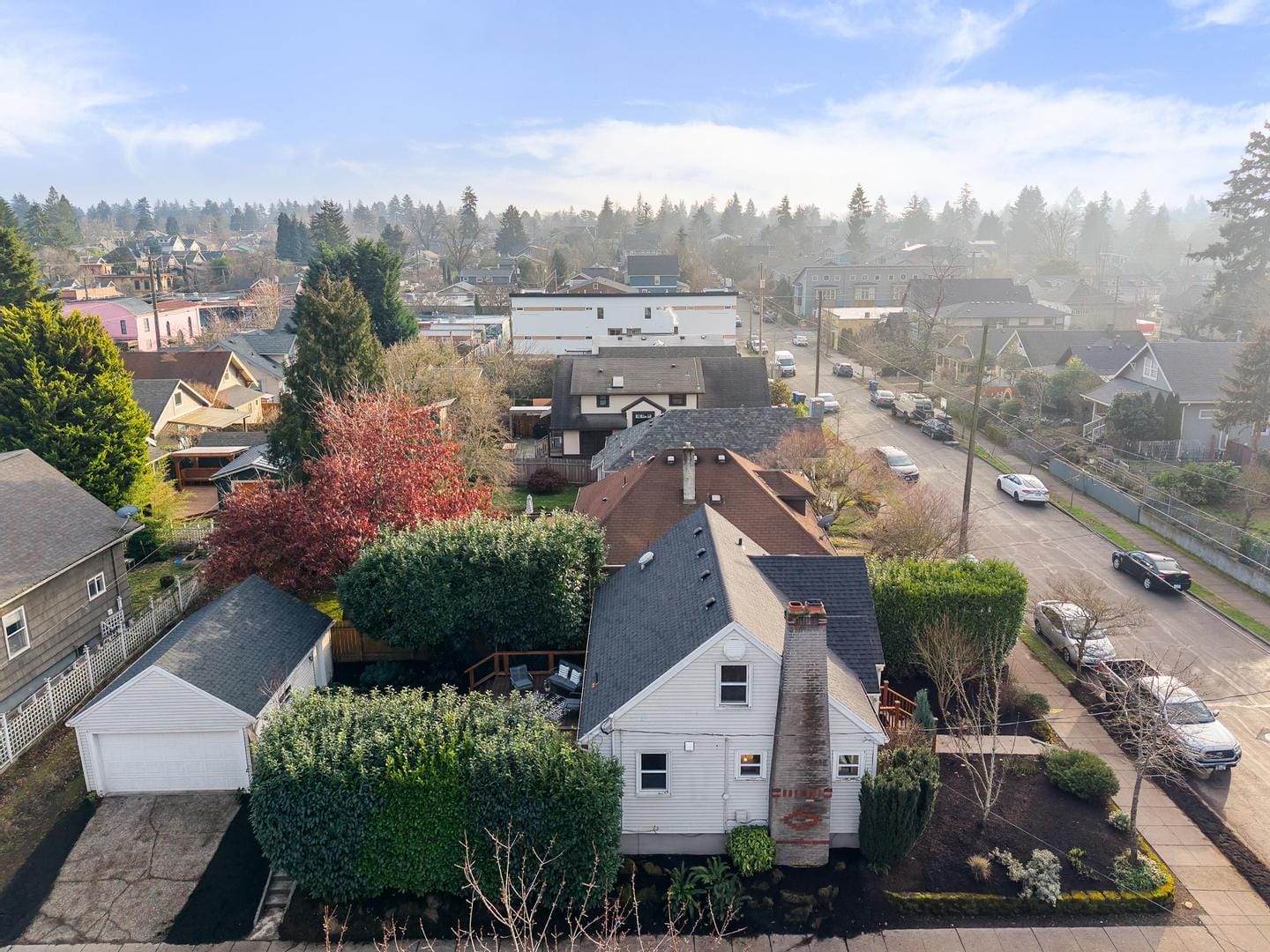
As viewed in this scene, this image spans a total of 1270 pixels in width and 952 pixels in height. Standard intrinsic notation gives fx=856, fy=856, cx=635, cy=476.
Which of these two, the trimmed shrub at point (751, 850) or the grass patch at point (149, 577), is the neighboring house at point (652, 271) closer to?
the grass patch at point (149, 577)

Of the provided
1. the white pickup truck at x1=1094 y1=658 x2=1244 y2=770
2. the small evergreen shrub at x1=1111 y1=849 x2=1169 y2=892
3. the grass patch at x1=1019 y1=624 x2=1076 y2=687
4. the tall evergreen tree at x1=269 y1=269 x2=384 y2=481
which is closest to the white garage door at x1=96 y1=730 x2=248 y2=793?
the tall evergreen tree at x1=269 y1=269 x2=384 y2=481

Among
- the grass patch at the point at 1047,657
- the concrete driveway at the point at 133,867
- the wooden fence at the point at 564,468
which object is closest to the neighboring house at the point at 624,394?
the wooden fence at the point at 564,468

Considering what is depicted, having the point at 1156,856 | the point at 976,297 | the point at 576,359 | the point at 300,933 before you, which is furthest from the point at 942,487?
the point at 976,297

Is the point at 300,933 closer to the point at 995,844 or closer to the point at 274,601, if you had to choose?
the point at 274,601

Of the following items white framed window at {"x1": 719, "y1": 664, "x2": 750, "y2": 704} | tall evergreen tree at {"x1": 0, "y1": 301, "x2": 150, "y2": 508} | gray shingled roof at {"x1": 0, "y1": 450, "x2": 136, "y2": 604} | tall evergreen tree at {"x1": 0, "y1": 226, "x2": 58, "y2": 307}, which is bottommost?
white framed window at {"x1": 719, "y1": 664, "x2": 750, "y2": 704}

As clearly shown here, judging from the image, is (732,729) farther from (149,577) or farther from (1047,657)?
(149,577)

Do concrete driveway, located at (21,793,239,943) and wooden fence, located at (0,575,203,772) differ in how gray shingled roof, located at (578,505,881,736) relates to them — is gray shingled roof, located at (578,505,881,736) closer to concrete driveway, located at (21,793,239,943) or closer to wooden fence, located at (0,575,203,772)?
concrete driveway, located at (21,793,239,943)

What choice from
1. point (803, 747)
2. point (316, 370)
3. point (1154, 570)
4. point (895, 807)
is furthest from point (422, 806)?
point (1154, 570)
